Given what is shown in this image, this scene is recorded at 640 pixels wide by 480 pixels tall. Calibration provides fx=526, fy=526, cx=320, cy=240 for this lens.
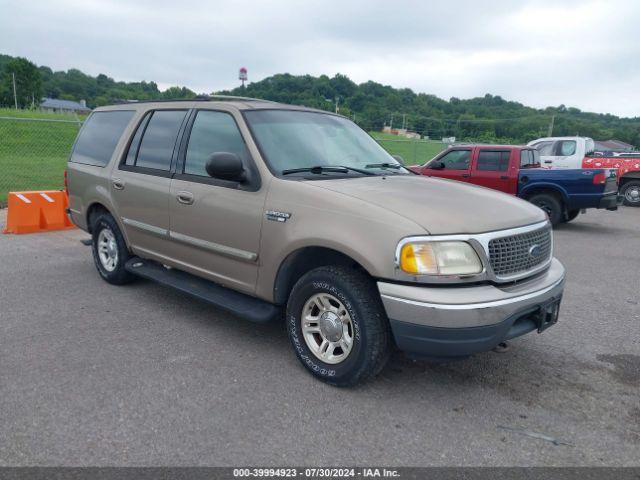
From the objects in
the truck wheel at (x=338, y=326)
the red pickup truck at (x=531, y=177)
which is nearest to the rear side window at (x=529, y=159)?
the red pickup truck at (x=531, y=177)

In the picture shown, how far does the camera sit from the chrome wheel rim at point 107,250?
5.54m

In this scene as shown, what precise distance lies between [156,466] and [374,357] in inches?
53.6

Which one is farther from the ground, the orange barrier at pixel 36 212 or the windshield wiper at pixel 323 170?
the windshield wiper at pixel 323 170

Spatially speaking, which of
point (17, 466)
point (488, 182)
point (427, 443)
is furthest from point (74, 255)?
point (488, 182)

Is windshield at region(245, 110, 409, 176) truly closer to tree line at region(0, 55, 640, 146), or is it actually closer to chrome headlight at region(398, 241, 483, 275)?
chrome headlight at region(398, 241, 483, 275)

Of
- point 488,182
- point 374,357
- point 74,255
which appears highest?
point 488,182

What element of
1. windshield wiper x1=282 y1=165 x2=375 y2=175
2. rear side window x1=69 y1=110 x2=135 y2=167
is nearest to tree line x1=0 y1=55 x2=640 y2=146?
rear side window x1=69 y1=110 x2=135 y2=167

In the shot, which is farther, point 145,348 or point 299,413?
point 145,348

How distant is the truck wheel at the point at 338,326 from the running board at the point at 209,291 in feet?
0.87

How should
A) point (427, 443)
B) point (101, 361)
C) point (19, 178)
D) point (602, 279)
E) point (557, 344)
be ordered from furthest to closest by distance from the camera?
point (19, 178)
point (602, 279)
point (557, 344)
point (101, 361)
point (427, 443)

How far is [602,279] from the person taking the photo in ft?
21.5

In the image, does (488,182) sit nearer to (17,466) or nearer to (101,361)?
(101,361)

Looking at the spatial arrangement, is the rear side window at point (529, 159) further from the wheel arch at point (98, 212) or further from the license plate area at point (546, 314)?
the wheel arch at point (98, 212)

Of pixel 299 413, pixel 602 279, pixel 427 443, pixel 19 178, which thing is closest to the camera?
pixel 427 443
